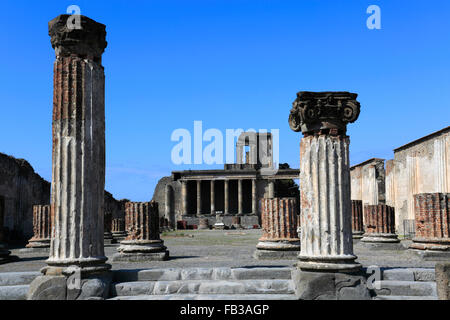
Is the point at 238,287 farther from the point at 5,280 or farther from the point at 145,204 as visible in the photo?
the point at 145,204

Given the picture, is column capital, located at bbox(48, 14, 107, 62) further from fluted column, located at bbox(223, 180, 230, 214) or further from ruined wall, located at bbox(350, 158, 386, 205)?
fluted column, located at bbox(223, 180, 230, 214)

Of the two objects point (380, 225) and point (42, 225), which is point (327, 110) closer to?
point (380, 225)

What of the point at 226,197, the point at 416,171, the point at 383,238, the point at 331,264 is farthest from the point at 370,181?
the point at 226,197

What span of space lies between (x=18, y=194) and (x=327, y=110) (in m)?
18.5

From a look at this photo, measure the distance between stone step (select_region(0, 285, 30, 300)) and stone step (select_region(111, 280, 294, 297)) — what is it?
1183 mm

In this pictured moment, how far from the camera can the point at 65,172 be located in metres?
6.19

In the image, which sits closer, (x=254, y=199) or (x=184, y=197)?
(x=184, y=197)

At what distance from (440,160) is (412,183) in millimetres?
2923

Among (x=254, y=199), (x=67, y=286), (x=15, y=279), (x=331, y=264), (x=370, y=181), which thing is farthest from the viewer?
(x=254, y=199)

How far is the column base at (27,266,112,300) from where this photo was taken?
5859mm

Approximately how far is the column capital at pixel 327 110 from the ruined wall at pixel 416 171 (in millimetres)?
13455

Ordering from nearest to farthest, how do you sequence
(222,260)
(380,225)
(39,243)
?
(222,260) → (380,225) → (39,243)

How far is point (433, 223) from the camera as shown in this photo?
1088 centimetres
